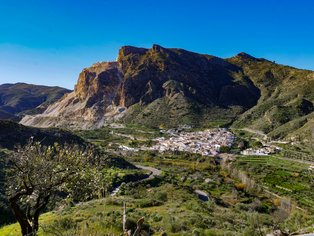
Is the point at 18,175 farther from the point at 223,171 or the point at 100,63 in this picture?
the point at 100,63

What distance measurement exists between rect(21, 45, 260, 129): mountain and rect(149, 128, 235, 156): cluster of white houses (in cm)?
1713

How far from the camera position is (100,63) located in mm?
179375

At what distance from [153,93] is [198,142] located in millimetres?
59681

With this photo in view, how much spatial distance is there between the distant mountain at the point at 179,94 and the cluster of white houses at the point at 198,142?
14.0 m

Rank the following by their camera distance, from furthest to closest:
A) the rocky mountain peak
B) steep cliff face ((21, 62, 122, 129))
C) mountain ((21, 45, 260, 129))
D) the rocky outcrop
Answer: the rocky mountain peak → steep cliff face ((21, 62, 122, 129)) → mountain ((21, 45, 260, 129)) → the rocky outcrop

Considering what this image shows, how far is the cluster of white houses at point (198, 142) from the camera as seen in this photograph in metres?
88.1

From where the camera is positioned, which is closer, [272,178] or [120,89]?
[272,178]

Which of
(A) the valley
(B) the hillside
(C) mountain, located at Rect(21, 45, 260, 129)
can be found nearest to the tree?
(A) the valley

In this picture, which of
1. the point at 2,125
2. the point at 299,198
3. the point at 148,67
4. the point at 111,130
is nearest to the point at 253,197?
the point at 299,198

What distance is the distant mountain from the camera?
4970 inches

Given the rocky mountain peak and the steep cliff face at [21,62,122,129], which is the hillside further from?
the rocky mountain peak

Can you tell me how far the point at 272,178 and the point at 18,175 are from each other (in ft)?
172

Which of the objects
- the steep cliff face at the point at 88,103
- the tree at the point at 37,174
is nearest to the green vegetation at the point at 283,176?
the tree at the point at 37,174

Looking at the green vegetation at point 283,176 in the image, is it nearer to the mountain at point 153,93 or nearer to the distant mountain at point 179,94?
the distant mountain at point 179,94
